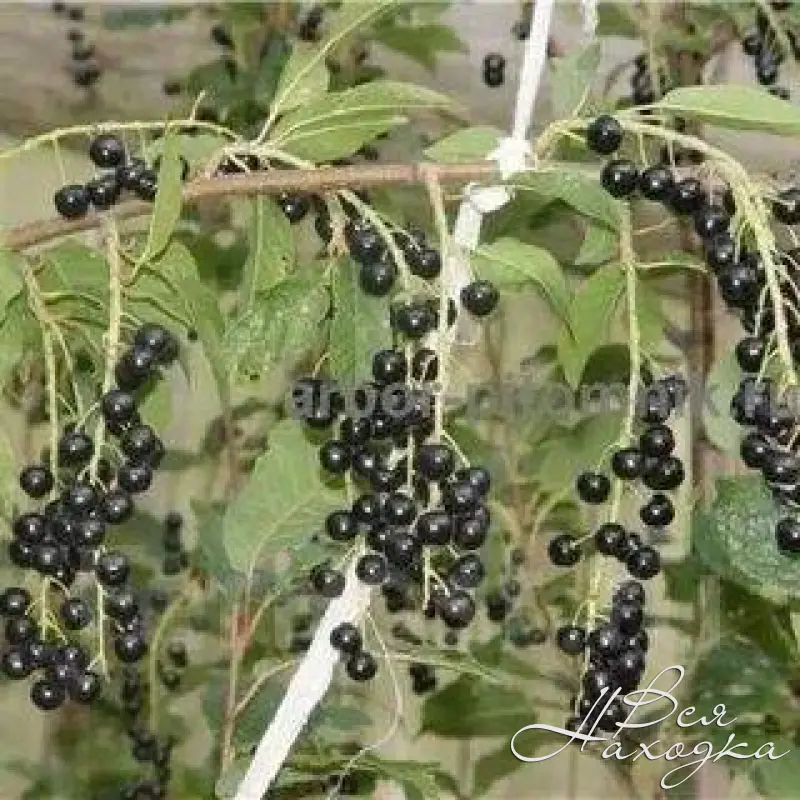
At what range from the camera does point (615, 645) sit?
0.73m

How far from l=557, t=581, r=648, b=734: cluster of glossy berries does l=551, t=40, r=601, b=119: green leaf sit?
23 centimetres

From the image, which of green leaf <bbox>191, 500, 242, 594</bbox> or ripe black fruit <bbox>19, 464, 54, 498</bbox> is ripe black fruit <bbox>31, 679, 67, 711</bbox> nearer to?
ripe black fruit <bbox>19, 464, 54, 498</bbox>

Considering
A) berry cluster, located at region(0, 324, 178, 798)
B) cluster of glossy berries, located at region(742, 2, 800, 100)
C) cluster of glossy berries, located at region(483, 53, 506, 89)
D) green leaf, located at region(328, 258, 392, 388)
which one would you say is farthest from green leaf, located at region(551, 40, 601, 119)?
cluster of glossy berries, located at region(483, 53, 506, 89)

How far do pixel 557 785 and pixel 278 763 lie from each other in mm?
1958

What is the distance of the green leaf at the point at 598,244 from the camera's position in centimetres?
85

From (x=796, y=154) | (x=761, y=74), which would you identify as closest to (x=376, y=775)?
(x=761, y=74)

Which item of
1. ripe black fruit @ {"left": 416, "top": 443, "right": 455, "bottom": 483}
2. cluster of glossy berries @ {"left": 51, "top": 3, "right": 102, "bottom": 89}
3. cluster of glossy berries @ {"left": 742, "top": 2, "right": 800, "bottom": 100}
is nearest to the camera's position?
ripe black fruit @ {"left": 416, "top": 443, "right": 455, "bottom": 483}

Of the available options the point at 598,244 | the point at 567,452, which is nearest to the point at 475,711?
the point at 567,452

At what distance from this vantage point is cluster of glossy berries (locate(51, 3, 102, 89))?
5.82 feet

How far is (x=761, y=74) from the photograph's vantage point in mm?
1286

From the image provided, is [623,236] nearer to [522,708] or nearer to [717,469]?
[717,469]

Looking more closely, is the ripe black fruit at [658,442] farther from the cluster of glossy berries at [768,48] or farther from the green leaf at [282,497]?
the cluster of glossy berries at [768,48]

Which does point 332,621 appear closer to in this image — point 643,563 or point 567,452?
point 643,563

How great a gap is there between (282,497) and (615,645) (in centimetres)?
21
